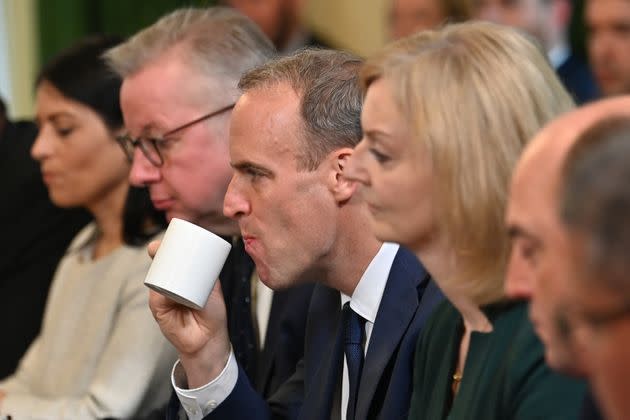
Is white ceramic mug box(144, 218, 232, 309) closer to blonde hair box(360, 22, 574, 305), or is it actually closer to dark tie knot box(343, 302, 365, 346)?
dark tie knot box(343, 302, 365, 346)

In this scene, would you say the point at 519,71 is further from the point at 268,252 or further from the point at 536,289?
the point at 268,252

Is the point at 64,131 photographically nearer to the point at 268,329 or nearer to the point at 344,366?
the point at 268,329

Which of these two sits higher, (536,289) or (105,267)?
(536,289)

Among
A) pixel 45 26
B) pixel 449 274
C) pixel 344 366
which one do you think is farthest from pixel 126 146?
pixel 45 26

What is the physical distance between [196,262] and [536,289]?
2.81 ft

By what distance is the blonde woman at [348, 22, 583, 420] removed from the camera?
4.37 ft

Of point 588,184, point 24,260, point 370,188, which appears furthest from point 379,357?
point 24,260

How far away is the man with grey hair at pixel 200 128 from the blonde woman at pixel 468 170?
2.55ft

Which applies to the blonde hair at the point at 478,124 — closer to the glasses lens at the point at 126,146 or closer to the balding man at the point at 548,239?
the balding man at the point at 548,239

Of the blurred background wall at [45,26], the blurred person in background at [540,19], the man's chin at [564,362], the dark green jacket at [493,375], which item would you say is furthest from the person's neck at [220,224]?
the blurred background wall at [45,26]

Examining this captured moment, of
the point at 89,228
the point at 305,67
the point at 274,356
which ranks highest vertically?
the point at 305,67

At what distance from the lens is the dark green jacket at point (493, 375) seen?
1.25m

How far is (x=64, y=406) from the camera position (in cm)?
243

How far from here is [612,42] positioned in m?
3.56
